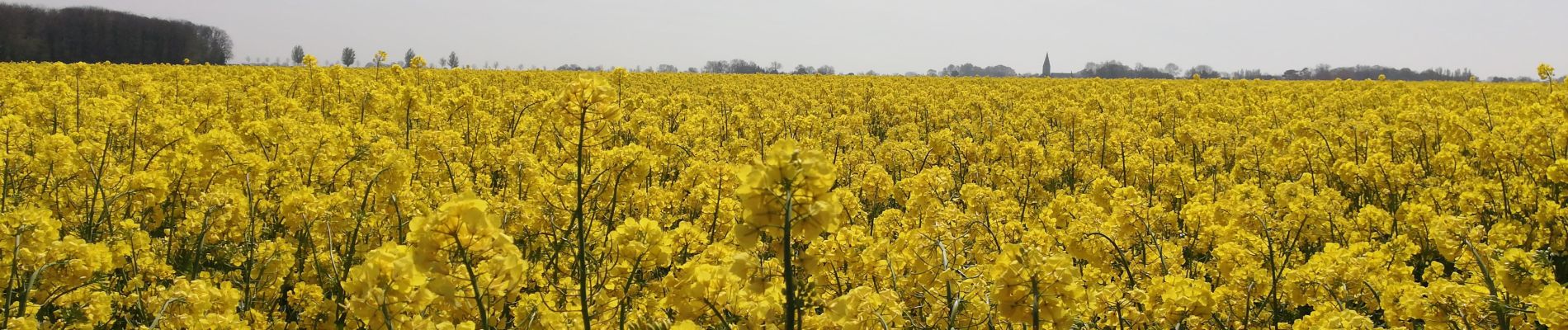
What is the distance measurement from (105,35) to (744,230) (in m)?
77.4

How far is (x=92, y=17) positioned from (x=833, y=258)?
77244 millimetres

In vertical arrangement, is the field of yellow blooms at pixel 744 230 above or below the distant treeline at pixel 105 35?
below

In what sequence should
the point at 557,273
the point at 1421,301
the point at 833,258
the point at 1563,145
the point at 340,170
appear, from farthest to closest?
the point at 1563,145
the point at 340,170
the point at 557,273
the point at 833,258
the point at 1421,301

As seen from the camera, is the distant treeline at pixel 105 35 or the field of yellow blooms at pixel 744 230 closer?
the field of yellow blooms at pixel 744 230

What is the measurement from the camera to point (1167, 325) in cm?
276

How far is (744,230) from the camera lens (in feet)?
5.37

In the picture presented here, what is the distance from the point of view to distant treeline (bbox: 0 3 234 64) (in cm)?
5500

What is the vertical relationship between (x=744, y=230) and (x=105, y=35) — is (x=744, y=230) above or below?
below

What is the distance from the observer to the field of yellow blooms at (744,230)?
2.12m

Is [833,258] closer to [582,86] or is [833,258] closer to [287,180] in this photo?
[582,86]

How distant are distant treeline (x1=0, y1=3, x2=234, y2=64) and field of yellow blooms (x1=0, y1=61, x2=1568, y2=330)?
203 ft

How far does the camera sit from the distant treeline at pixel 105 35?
55.0 meters

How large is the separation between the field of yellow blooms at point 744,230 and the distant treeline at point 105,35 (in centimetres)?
6199

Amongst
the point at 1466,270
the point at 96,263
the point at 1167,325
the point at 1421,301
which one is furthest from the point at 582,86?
the point at 1466,270
